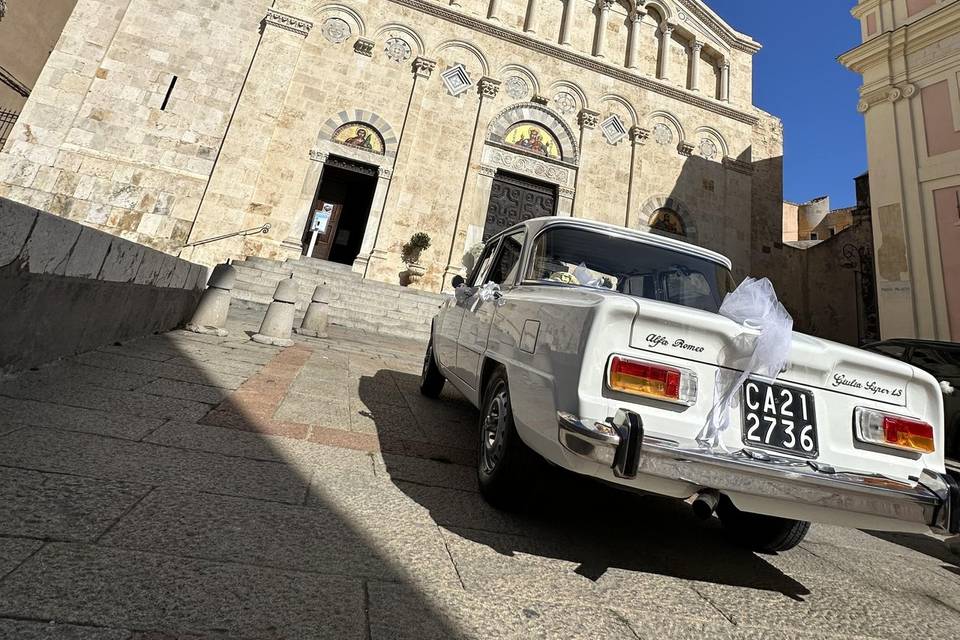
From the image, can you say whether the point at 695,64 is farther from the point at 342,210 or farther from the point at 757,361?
the point at 757,361

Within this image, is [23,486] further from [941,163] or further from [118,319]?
[941,163]

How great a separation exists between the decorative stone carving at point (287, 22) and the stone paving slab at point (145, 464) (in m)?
15.9

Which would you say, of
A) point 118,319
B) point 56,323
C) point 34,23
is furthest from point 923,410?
point 34,23

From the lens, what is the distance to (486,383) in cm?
260

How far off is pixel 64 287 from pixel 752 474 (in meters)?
4.33

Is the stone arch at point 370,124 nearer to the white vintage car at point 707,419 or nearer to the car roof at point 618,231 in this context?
the car roof at point 618,231

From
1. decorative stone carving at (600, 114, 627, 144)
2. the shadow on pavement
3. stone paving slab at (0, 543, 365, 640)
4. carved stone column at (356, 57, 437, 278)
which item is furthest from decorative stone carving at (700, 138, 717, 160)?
stone paving slab at (0, 543, 365, 640)

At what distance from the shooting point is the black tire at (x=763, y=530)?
2.10 m

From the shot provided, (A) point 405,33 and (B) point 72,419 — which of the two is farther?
(A) point 405,33

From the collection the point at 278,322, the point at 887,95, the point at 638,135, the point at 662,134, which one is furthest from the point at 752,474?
the point at 662,134

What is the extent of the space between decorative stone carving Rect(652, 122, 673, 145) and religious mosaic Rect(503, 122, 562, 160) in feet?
14.7

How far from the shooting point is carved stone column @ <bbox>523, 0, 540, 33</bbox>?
53.1 feet

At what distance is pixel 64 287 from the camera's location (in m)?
2.91

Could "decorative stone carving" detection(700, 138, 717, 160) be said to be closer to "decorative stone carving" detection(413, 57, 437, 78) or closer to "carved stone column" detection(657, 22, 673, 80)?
"carved stone column" detection(657, 22, 673, 80)
